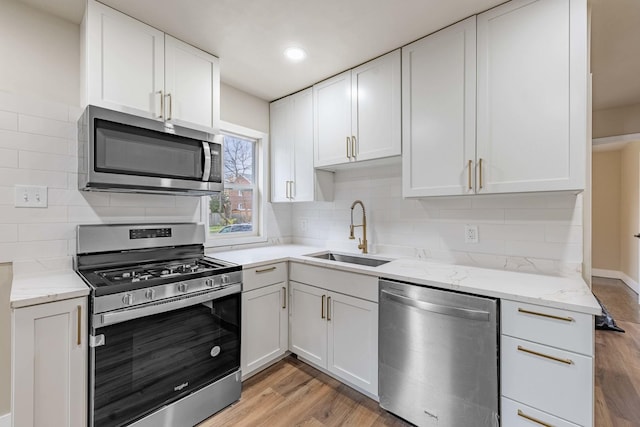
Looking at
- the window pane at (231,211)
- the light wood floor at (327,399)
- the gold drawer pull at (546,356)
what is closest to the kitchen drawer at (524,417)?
the gold drawer pull at (546,356)

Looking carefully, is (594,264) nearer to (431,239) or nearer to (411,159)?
(431,239)

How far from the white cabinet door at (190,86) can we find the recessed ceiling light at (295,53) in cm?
56

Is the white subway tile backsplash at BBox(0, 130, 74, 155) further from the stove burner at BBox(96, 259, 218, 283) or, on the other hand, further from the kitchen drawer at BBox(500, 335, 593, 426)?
the kitchen drawer at BBox(500, 335, 593, 426)

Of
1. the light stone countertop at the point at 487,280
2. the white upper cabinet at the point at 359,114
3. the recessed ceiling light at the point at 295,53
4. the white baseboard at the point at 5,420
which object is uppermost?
the recessed ceiling light at the point at 295,53

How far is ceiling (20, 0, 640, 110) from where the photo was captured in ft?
5.57

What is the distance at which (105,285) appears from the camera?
4.78 feet

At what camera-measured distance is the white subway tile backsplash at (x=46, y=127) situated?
1.66 metres

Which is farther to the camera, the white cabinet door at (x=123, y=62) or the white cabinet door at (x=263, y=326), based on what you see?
the white cabinet door at (x=263, y=326)

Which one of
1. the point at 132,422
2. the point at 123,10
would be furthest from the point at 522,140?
the point at 132,422

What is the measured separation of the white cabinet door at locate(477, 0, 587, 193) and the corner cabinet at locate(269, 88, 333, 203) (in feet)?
4.61

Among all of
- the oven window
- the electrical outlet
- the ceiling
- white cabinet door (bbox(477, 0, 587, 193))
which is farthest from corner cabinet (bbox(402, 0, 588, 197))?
the oven window

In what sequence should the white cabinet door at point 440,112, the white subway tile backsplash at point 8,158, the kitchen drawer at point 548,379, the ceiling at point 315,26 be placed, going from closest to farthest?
the kitchen drawer at point 548,379 < the white subway tile backsplash at point 8,158 < the ceiling at point 315,26 < the white cabinet door at point 440,112

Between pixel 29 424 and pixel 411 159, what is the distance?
95.4 inches

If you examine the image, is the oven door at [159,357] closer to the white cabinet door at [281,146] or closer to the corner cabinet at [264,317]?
the corner cabinet at [264,317]
